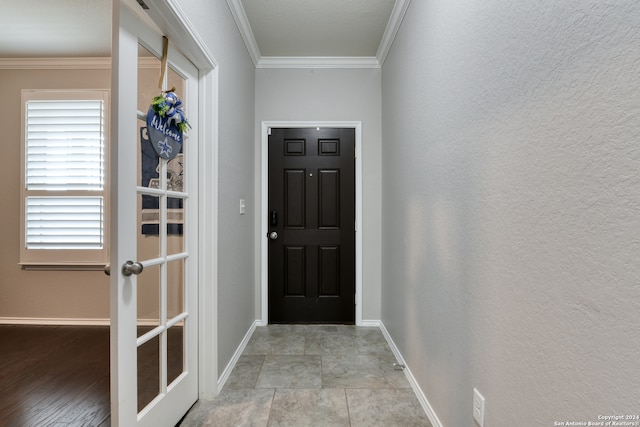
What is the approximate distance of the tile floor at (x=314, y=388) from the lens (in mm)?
1692

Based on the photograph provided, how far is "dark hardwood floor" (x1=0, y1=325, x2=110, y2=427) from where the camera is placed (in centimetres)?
179

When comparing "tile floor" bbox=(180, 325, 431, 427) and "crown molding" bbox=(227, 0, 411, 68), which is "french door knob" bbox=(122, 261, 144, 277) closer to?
"tile floor" bbox=(180, 325, 431, 427)

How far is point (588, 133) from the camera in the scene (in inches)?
28.2

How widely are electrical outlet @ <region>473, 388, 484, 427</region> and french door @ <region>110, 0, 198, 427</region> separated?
1.36 m

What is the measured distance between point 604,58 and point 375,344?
8.25ft

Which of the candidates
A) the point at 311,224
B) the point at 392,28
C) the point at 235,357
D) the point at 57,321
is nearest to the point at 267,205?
the point at 311,224

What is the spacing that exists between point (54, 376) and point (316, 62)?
3.40m

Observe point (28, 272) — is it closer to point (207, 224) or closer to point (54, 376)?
A: point (54, 376)

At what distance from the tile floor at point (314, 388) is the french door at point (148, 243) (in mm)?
298

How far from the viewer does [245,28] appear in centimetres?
254

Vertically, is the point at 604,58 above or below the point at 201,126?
below

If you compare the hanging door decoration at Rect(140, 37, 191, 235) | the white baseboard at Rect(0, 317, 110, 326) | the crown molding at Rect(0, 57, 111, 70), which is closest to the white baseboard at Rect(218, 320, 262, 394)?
the hanging door decoration at Rect(140, 37, 191, 235)

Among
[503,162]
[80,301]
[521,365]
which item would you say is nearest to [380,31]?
[503,162]

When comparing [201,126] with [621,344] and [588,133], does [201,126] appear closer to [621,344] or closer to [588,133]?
→ [588,133]
